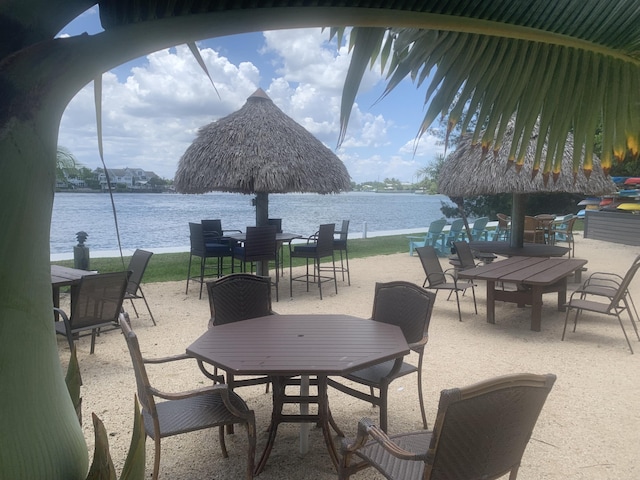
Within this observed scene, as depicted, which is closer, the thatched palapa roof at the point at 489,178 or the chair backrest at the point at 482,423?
the chair backrest at the point at 482,423

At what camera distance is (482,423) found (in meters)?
1.91

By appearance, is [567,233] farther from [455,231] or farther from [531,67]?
[531,67]

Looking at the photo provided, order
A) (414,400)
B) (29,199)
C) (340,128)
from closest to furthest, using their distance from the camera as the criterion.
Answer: (29,199)
(340,128)
(414,400)

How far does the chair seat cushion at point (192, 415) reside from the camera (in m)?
2.62

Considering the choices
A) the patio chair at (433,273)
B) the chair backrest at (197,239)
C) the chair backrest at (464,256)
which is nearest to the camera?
the patio chair at (433,273)

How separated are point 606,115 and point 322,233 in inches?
269

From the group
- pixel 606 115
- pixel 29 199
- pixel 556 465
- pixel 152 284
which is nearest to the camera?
pixel 29 199

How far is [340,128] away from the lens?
0.85 meters

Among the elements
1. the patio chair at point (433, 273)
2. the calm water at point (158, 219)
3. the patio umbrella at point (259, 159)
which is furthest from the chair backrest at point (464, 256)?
the patio umbrella at point (259, 159)

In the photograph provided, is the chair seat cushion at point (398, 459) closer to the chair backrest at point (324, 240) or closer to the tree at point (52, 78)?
the tree at point (52, 78)

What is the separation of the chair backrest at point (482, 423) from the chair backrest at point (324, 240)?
5.95 m

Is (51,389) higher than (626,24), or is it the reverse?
(626,24)

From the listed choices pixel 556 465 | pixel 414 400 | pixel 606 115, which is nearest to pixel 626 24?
pixel 606 115

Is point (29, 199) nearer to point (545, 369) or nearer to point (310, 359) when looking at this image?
point (310, 359)
